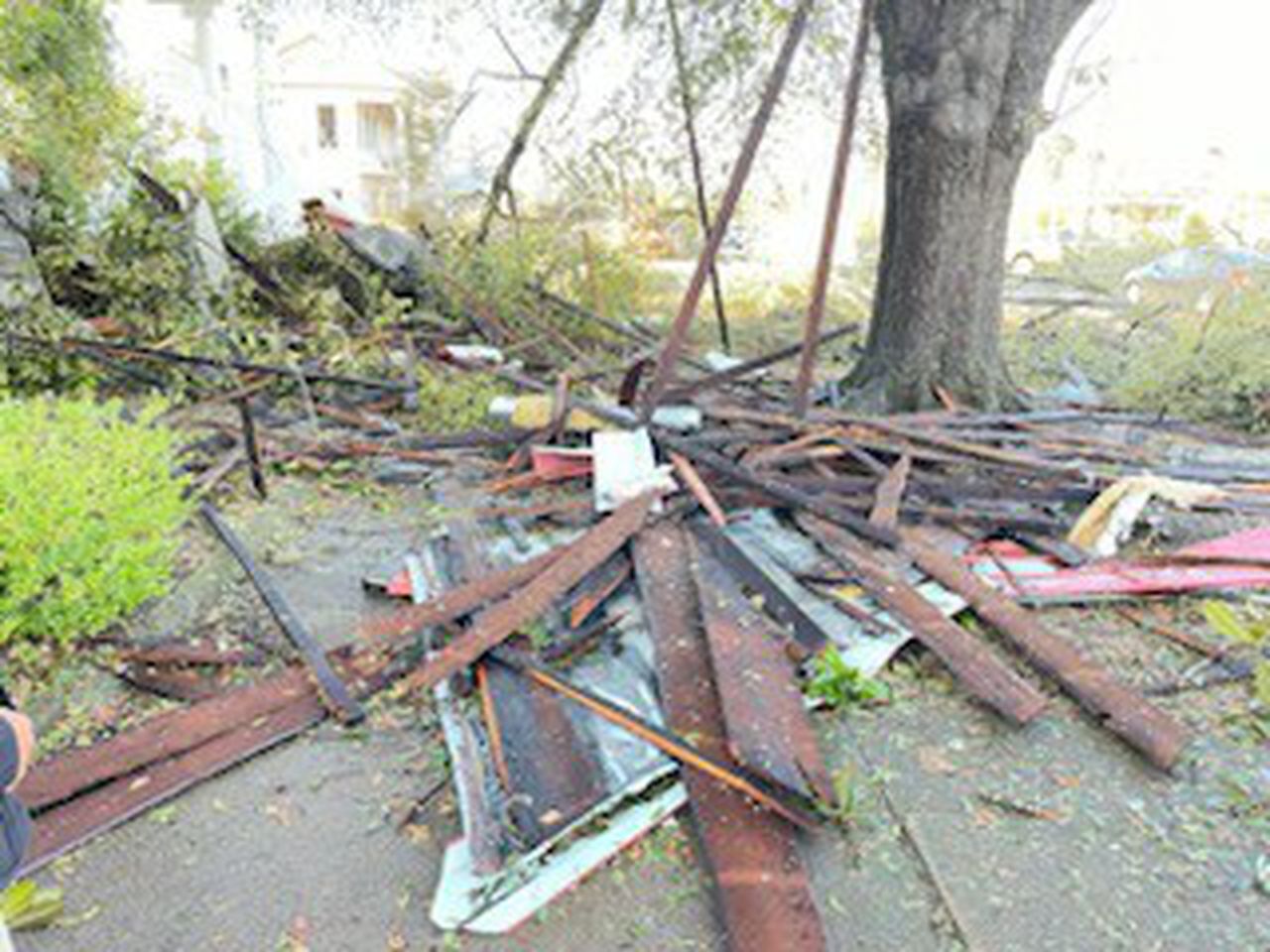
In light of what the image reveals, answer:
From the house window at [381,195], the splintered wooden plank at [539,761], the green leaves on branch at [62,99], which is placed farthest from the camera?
the house window at [381,195]

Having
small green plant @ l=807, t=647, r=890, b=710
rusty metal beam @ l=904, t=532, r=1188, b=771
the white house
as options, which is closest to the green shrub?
rusty metal beam @ l=904, t=532, r=1188, b=771

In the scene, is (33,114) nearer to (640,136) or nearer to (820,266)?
(640,136)

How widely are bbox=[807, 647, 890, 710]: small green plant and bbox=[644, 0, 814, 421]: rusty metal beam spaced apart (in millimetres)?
2324

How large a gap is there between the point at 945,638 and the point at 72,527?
3241 mm

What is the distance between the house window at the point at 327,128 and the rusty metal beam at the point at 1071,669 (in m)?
34.0

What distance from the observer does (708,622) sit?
117 inches

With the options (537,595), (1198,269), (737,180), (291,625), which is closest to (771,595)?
(537,595)

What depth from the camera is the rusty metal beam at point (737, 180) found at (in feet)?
14.4

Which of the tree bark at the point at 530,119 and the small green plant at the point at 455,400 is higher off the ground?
the tree bark at the point at 530,119

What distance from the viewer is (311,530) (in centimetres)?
432

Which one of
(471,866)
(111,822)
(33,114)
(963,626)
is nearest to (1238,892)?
(963,626)

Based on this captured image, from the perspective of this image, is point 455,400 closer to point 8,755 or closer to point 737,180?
point 737,180

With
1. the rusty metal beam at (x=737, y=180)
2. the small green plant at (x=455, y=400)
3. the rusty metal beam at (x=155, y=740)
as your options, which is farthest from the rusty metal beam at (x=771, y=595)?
the small green plant at (x=455, y=400)

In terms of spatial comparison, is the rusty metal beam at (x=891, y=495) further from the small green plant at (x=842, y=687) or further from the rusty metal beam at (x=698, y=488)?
the small green plant at (x=842, y=687)
